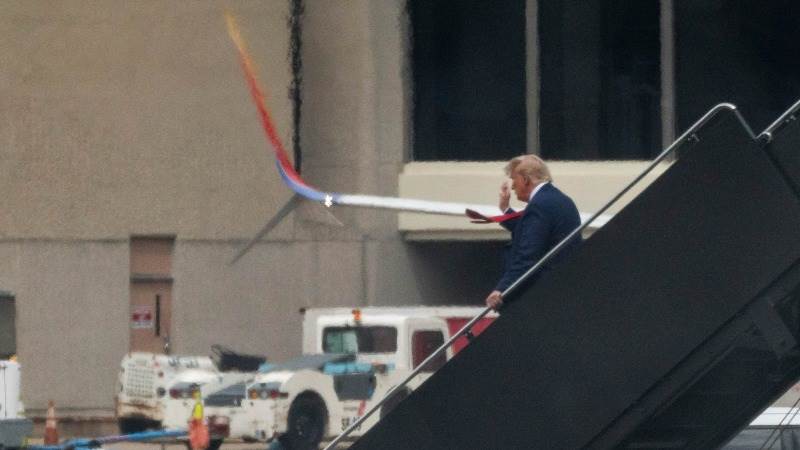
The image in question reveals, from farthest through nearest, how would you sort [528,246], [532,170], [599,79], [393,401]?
1. [599,79]
2. [532,170]
3. [528,246]
4. [393,401]

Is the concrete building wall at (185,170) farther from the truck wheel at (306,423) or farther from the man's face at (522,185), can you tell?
the man's face at (522,185)

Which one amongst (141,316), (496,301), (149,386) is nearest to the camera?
(496,301)

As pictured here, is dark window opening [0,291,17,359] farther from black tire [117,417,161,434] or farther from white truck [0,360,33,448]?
white truck [0,360,33,448]

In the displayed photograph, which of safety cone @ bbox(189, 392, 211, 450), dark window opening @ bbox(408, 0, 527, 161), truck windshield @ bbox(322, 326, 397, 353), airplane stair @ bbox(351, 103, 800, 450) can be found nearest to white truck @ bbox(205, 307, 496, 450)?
truck windshield @ bbox(322, 326, 397, 353)

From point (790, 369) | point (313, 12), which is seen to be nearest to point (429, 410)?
point (790, 369)

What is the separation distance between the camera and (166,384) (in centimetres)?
2442

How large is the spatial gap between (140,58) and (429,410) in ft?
86.4

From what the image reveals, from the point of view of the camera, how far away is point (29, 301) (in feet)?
109

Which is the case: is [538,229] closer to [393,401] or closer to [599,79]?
[393,401]

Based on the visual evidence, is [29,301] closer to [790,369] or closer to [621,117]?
[621,117]

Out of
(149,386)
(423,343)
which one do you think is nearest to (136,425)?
(149,386)

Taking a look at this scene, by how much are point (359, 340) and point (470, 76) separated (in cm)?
925

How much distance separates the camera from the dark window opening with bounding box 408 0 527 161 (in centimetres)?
3288

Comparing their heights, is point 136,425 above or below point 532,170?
below
